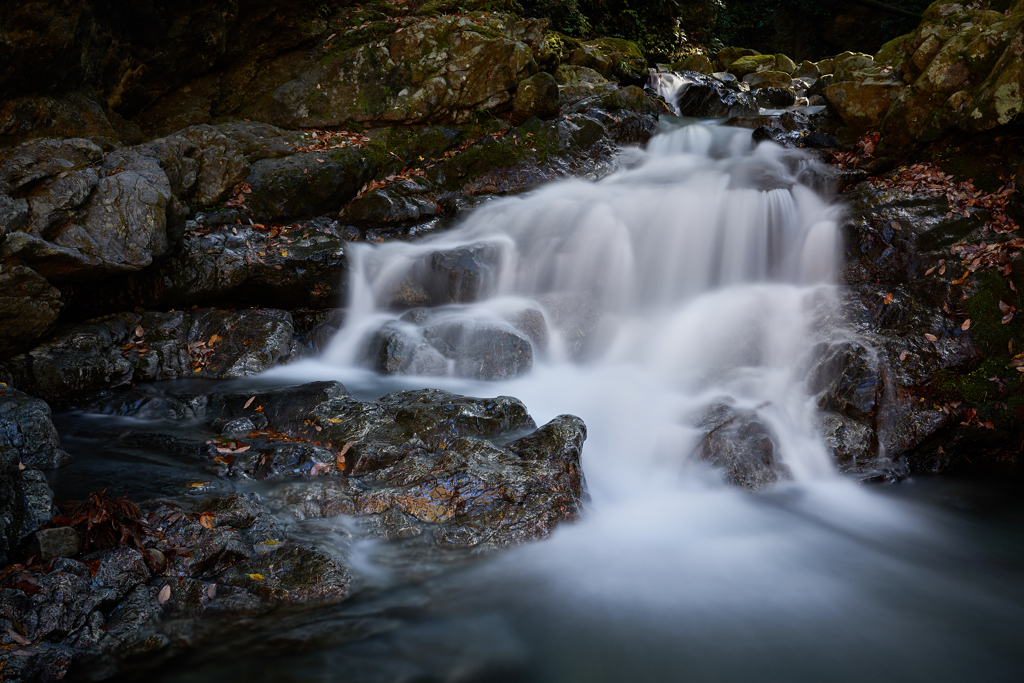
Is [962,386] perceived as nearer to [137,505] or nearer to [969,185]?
[969,185]

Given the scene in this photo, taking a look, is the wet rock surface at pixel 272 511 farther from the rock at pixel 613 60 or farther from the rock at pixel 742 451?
the rock at pixel 613 60

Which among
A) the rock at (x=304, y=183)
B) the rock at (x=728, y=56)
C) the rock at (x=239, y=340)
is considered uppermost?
the rock at (x=728, y=56)

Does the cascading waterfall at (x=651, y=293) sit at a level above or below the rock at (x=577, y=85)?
below

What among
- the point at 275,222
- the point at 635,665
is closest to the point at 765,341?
the point at 635,665

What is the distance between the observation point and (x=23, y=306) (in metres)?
5.43

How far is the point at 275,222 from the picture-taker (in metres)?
8.08

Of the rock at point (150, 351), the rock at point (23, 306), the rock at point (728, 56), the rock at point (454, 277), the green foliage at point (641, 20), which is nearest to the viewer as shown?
the rock at point (23, 306)

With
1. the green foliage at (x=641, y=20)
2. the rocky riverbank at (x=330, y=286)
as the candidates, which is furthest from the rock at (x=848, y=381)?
the green foliage at (x=641, y=20)

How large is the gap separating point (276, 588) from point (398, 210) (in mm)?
6842

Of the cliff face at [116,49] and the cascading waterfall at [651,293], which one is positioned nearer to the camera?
the cascading waterfall at [651,293]

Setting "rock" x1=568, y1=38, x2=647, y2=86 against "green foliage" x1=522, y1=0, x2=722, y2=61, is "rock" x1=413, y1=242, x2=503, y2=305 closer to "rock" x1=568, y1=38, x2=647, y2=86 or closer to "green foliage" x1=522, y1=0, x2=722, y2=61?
"rock" x1=568, y1=38, x2=647, y2=86

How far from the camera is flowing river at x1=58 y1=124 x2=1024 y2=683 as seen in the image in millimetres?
3152

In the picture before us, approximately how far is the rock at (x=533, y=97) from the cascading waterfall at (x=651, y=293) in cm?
166

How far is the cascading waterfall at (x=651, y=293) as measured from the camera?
599 cm
